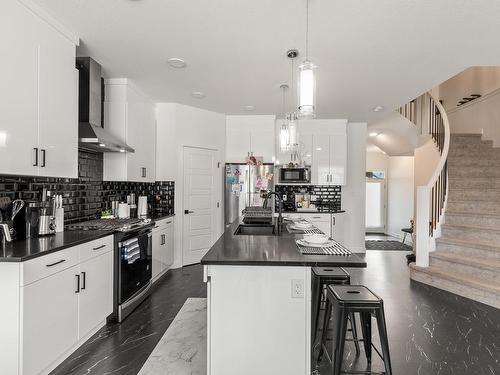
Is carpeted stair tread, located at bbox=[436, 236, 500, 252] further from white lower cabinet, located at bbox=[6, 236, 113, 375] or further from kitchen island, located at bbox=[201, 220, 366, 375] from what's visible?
white lower cabinet, located at bbox=[6, 236, 113, 375]

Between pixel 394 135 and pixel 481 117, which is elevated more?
pixel 481 117

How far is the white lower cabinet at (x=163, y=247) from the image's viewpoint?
4.10 metres

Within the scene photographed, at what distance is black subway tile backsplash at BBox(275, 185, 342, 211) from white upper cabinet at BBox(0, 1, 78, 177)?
4331mm

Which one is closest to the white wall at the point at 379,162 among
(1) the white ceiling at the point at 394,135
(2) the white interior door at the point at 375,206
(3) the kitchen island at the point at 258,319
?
(2) the white interior door at the point at 375,206

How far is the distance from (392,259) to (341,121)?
2875mm

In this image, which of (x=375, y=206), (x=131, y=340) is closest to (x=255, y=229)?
(x=131, y=340)

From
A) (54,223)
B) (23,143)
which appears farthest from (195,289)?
(23,143)

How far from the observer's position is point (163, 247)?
443 centimetres

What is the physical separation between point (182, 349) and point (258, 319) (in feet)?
3.27

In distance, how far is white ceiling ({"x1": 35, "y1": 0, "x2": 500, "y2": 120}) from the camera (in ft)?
7.77

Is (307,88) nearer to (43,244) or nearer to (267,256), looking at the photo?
(267,256)

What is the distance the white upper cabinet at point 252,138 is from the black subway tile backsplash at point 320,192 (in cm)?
93

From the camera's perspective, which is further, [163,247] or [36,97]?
[163,247]

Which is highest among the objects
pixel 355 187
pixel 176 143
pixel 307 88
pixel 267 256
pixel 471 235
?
pixel 176 143
